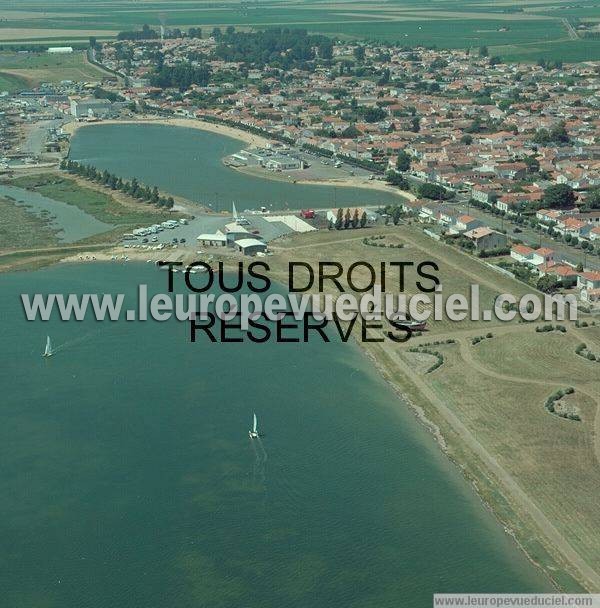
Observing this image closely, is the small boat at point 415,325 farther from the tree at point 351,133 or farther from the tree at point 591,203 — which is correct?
the tree at point 351,133

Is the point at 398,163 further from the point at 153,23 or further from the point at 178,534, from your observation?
the point at 153,23

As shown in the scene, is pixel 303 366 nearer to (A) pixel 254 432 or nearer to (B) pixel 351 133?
(A) pixel 254 432

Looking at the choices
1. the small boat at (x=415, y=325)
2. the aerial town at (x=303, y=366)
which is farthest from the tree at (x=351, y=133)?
the small boat at (x=415, y=325)

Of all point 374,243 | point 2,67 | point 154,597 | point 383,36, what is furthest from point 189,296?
point 383,36

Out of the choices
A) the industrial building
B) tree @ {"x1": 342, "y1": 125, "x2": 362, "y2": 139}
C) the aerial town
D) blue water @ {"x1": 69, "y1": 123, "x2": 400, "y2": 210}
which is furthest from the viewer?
tree @ {"x1": 342, "y1": 125, "x2": 362, "y2": 139}

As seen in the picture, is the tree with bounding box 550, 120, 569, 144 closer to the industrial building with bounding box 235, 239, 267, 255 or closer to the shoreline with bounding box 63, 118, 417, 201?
the shoreline with bounding box 63, 118, 417, 201

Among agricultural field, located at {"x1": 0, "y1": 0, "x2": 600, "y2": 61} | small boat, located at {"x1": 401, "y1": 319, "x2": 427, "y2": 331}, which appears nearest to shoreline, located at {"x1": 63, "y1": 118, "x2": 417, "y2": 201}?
small boat, located at {"x1": 401, "y1": 319, "x2": 427, "y2": 331}
